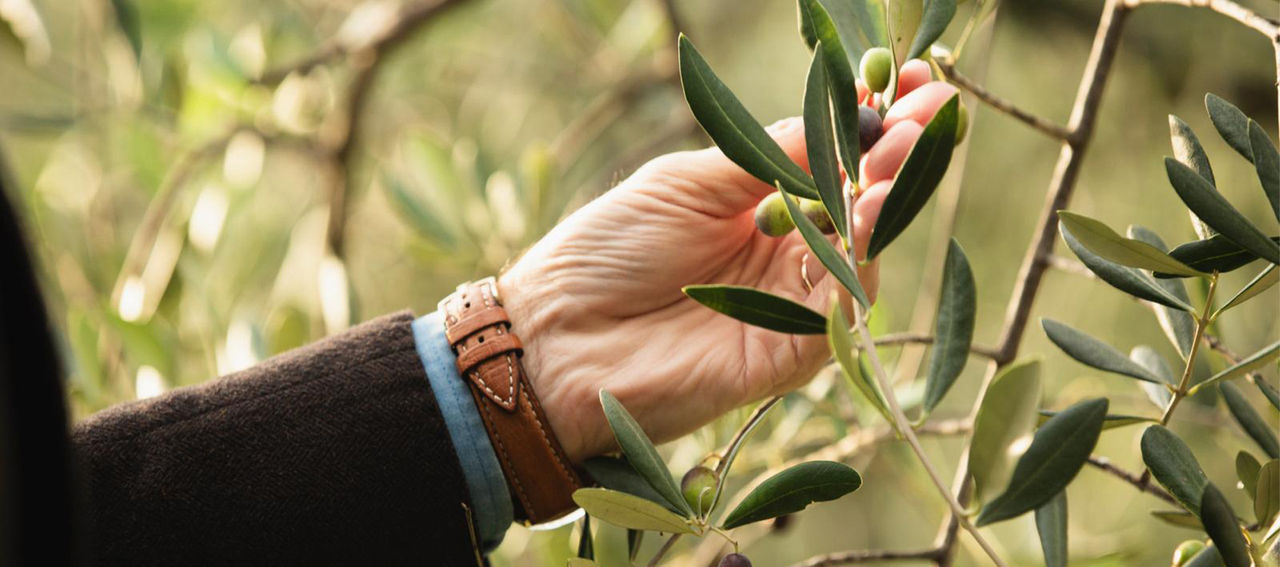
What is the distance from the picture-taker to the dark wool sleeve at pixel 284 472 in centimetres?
73

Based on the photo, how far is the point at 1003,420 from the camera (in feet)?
1.44

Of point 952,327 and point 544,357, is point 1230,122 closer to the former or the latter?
point 952,327

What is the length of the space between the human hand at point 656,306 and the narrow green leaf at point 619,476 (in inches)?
2.6

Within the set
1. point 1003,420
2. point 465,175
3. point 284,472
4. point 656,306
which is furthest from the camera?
point 465,175

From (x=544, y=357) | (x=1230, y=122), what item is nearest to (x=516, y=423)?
(x=544, y=357)

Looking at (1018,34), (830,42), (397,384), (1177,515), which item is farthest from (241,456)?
(1018,34)

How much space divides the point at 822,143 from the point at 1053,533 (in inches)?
12.3

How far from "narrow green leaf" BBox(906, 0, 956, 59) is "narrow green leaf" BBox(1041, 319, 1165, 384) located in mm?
177

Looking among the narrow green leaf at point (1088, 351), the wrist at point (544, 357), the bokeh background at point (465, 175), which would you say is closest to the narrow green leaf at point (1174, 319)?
the narrow green leaf at point (1088, 351)

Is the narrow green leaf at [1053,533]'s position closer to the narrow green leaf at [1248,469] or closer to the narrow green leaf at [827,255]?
the narrow green leaf at [1248,469]

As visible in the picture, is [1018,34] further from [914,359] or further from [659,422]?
[659,422]

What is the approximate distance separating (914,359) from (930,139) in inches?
40.0

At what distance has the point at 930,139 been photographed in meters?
0.51

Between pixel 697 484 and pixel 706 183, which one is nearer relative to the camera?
pixel 697 484
